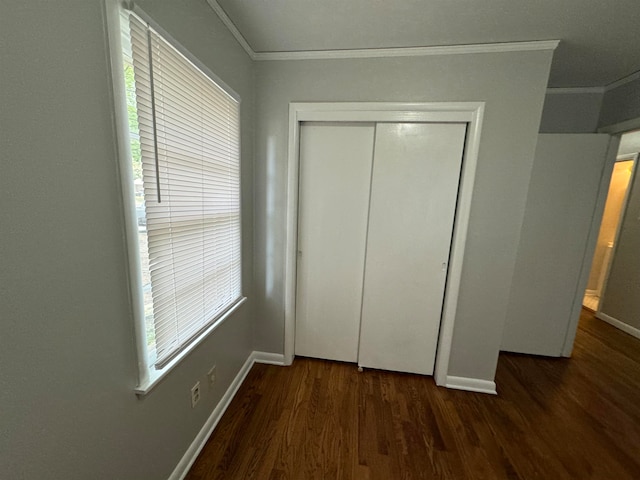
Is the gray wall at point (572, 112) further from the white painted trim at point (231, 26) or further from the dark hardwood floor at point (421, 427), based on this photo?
the white painted trim at point (231, 26)

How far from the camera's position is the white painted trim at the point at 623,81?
183 cm

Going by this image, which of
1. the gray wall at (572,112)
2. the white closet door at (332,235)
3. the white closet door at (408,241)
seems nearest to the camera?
the white closet door at (408,241)

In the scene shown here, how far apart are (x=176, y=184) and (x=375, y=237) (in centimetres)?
133

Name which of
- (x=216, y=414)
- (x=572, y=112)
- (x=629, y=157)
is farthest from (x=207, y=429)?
(x=629, y=157)

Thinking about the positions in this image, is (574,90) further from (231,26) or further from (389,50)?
(231,26)

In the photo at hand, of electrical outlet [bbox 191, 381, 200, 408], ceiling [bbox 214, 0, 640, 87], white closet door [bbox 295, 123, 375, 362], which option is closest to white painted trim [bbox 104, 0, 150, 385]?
electrical outlet [bbox 191, 381, 200, 408]

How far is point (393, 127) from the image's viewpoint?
1.72m

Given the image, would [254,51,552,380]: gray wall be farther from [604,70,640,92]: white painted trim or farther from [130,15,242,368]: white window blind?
[604,70,640,92]: white painted trim

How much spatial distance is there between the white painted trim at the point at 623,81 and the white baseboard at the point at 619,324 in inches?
103

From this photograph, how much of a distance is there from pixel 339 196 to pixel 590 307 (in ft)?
13.6

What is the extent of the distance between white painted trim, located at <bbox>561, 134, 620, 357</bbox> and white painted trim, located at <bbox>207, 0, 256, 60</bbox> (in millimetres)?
2891

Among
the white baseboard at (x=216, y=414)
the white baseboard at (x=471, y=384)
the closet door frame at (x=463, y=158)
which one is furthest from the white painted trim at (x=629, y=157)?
the white baseboard at (x=216, y=414)

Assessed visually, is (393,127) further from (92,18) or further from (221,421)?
(221,421)

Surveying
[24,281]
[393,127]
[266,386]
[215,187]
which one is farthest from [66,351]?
[393,127]
